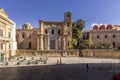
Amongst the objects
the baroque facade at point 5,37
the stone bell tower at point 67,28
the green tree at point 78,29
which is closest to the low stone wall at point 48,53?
the baroque facade at point 5,37

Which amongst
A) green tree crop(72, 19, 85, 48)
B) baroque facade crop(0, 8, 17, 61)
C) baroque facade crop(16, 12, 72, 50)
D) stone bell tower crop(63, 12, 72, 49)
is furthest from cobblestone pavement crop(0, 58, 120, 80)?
green tree crop(72, 19, 85, 48)

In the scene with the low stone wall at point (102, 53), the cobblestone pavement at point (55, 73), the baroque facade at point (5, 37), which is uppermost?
the baroque facade at point (5, 37)

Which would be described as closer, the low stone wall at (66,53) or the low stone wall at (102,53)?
the low stone wall at (102,53)

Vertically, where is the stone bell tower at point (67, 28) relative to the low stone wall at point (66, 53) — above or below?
above

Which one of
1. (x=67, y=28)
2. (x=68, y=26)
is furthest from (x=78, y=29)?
(x=67, y=28)

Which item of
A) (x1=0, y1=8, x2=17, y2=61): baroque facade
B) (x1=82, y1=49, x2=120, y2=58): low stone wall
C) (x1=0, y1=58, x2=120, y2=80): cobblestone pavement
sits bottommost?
(x1=0, y1=58, x2=120, y2=80): cobblestone pavement

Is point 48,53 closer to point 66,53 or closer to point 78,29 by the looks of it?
point 66,53

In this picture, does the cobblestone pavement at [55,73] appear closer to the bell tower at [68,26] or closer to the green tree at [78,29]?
the bell tower at [68,26]

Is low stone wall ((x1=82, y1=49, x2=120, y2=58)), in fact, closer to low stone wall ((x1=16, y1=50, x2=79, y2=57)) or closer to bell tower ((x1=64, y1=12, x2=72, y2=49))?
low stone wall ((x1=16, y1=50, x2=79, y2=57))

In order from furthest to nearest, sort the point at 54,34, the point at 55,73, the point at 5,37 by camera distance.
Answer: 1. the point at 54,34
2. the point at 5,37
3. the point at 55,73

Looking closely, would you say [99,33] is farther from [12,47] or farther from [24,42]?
[12,47]

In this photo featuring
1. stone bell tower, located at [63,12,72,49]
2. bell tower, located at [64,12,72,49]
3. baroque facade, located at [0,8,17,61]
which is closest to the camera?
baroque facade, located at [0,8,17,61]

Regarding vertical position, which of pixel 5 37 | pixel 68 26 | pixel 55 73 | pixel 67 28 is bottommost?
pixel 55 73

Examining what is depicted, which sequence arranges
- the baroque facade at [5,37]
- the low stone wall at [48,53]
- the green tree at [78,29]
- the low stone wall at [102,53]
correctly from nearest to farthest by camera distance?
the baroque facade at [5,37]
the low stone wall at [102,53]
the low stone wall at [48,53]
the green tree at [78,29]
